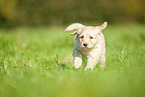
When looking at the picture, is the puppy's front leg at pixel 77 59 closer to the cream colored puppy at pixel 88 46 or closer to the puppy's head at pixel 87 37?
the cream colored puppy at pixel 88 46

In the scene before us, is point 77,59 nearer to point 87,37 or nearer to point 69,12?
point 87,37

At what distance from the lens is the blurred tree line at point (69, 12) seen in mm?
12562

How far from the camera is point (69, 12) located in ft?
43.2

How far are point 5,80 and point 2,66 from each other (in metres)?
0.92

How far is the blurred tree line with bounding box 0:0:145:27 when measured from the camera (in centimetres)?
1256

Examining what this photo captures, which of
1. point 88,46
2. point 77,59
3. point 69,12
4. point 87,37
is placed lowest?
point 77,59

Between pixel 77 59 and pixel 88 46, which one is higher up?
pixel 88 46

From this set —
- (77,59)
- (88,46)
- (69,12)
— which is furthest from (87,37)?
(69,12)

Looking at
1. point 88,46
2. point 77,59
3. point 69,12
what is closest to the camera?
point 88,46

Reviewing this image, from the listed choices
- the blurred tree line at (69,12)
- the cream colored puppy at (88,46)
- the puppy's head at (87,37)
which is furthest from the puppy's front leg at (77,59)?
the blurred tree line at (69,12)

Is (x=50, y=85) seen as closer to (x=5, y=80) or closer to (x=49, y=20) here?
(x=5, y=80)

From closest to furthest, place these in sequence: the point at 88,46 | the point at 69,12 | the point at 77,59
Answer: the point at 88,46 < the point at 77,59 < the point at 69,12

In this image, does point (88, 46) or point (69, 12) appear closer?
point (88, 46)

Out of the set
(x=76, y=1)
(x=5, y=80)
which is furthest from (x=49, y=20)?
(x=5, y=80)
